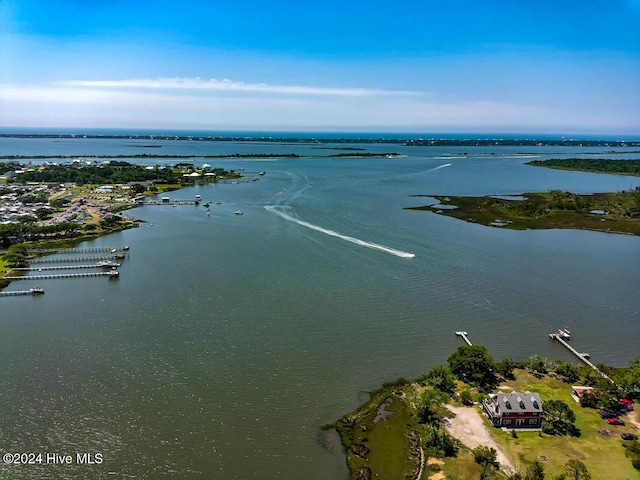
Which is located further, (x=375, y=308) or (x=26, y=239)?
(x=26, y=239)

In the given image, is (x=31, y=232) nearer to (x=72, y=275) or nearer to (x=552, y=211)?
(x=72, y=275)

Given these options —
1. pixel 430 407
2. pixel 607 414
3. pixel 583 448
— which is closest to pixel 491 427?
pixel 430 407

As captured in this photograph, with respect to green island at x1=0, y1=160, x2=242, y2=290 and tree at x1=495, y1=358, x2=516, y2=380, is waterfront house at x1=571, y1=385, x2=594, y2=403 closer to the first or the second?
tree at x1=495, y1=358, x2=516, y2=380

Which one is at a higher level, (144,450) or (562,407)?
(562,407)

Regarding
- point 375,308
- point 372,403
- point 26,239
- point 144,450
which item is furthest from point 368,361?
point 26,239

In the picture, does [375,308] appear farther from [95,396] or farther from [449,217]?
[449,217]

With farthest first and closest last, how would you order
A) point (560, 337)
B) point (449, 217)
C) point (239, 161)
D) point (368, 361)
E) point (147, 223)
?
1. point (239, 161)
2. point (449, 217)
3. point (147, 223)
4. point (560, 337)
5. point (368, 361)

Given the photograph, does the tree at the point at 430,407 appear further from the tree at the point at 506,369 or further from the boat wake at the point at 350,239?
the boat wake at the point at 350,239
